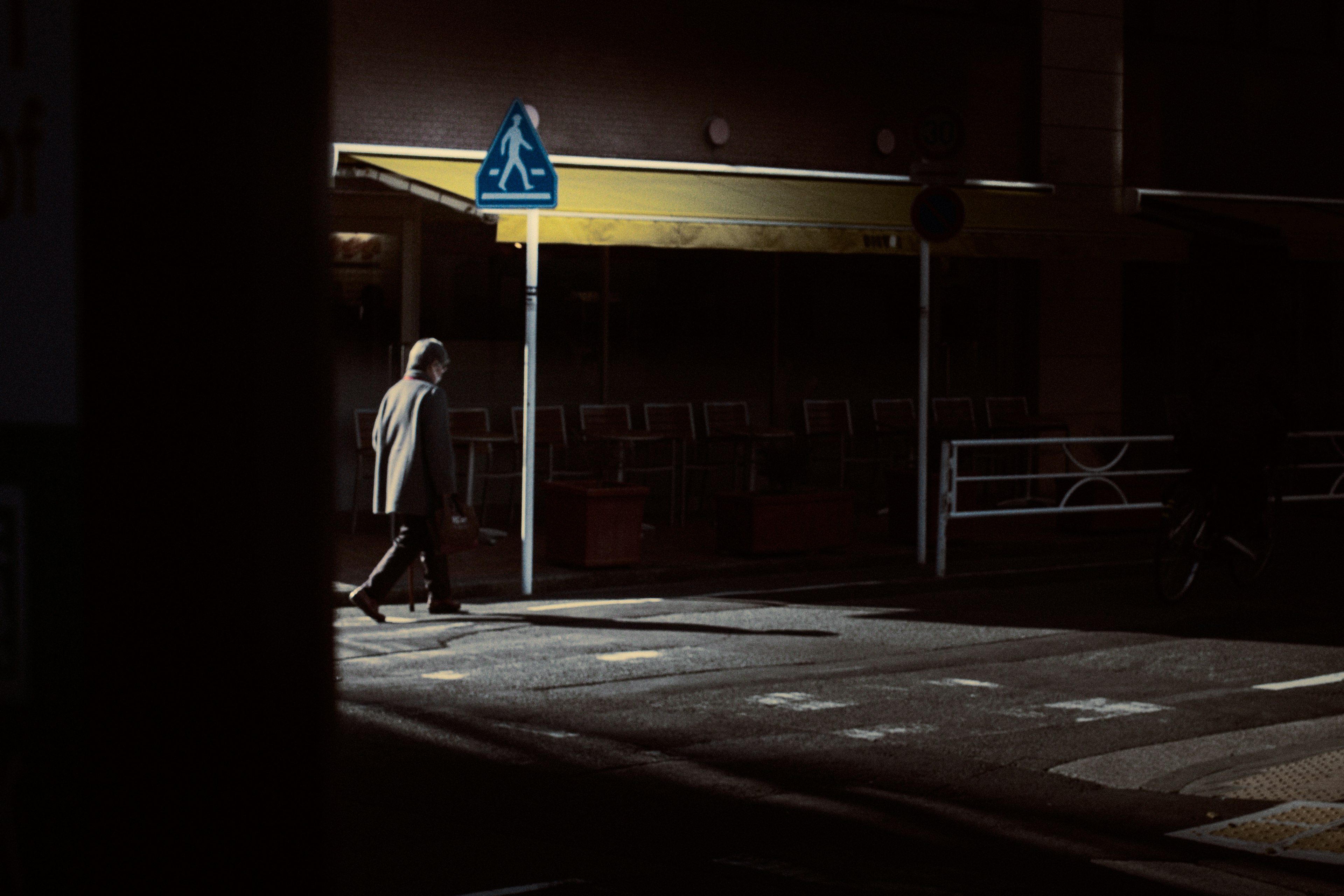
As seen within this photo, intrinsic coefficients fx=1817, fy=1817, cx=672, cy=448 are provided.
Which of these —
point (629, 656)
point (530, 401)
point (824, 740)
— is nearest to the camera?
point (824, 740)

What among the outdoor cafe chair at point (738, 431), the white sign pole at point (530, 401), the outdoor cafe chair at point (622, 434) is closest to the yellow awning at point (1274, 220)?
the outdoor cafe chair at point (738, 431)

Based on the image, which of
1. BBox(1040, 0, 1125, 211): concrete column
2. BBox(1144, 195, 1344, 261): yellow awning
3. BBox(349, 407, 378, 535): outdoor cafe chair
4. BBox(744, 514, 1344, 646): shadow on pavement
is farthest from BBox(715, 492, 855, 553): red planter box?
BBox(1144, 195, 1344, 261): yellow awning

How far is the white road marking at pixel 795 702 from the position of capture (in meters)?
7.85

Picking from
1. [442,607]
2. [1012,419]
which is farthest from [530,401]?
[1012,419]

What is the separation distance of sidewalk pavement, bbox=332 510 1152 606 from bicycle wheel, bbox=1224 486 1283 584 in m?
1.16

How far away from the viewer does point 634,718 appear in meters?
7.55

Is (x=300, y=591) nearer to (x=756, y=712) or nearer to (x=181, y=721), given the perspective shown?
(x=181, y=721)

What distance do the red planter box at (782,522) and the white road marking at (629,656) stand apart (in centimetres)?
406

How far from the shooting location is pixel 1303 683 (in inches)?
338

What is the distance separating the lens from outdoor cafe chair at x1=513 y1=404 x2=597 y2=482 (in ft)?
51.1

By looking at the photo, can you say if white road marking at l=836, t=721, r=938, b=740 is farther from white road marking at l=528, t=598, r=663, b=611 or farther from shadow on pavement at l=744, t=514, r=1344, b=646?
white road marking at l=528, t=598, r=663, b=611

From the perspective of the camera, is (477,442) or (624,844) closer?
(624,844)

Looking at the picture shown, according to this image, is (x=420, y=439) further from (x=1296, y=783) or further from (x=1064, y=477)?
(x=1064, y=477)

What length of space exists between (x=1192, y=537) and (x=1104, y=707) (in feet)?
12.3
